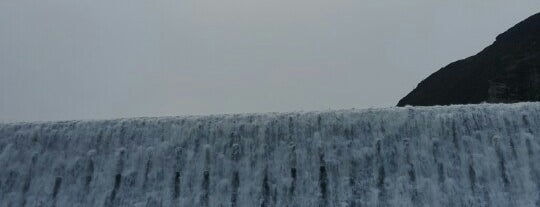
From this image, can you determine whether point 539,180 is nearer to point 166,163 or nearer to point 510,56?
point 166,163

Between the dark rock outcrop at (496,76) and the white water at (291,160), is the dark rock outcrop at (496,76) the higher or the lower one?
the higher one

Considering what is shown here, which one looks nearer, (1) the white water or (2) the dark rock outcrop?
(1) the white water

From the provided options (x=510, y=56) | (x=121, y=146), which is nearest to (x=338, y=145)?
(x=121, y=146)

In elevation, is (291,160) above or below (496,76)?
below

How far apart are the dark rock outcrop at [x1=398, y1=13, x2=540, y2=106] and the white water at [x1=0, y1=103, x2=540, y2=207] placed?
65.6 ft

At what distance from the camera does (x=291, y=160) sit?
88.6 feet

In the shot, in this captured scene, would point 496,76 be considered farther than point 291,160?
Yes

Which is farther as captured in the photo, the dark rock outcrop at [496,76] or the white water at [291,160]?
the dark rock outcrop at [496,76]

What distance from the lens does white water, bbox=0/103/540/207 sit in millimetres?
25047

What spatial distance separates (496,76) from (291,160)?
2473cm

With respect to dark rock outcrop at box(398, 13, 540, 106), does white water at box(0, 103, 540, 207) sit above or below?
below

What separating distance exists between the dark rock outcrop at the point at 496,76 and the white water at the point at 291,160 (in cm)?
2001

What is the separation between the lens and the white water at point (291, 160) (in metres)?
25.0

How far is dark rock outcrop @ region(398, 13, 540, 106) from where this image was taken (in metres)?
45.3
